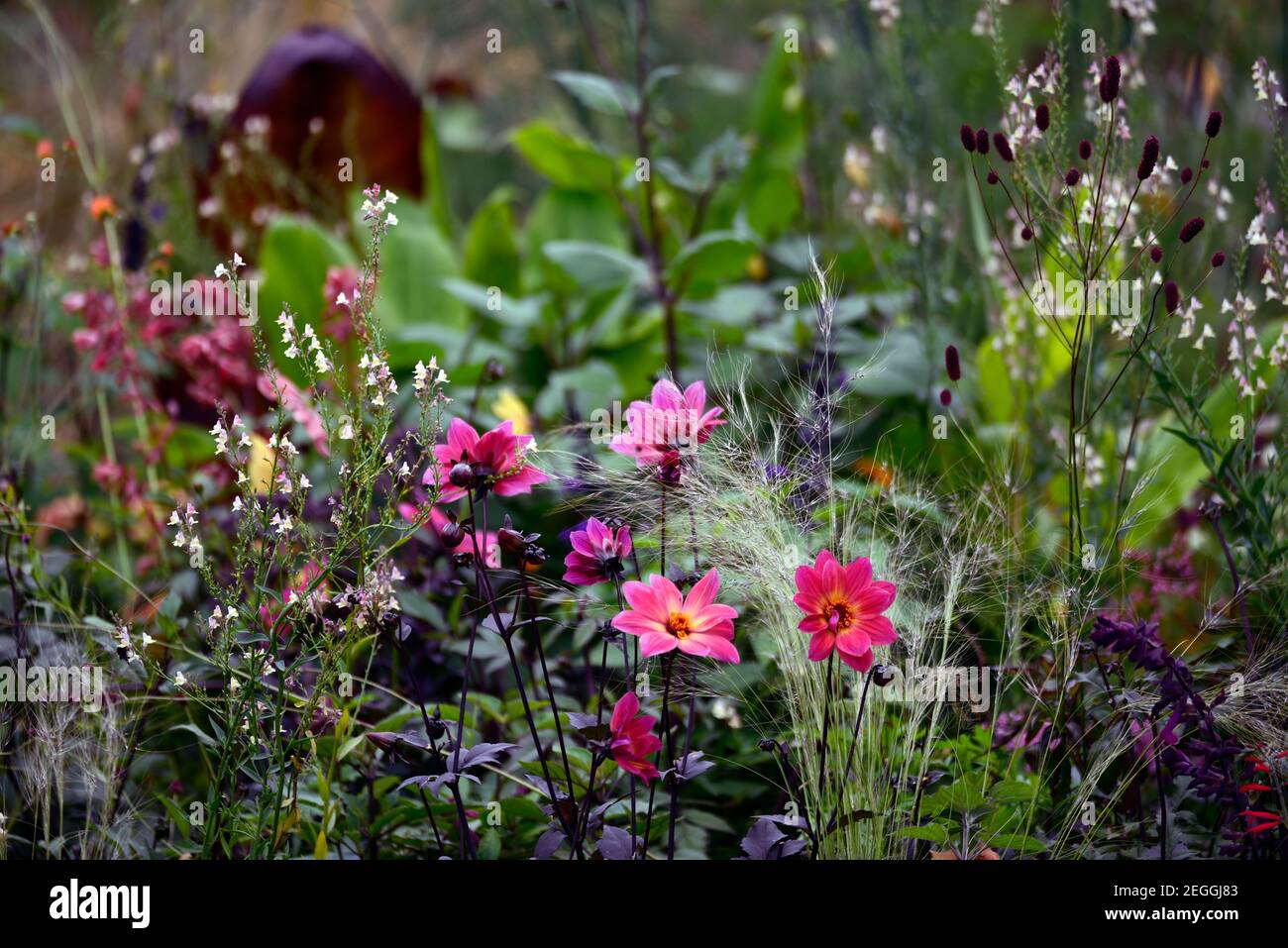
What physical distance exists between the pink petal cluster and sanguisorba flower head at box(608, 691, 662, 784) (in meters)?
0.23

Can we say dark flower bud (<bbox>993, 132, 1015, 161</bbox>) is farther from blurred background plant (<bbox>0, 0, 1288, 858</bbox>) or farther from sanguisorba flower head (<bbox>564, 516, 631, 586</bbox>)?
sanguisorba flower head (<bbox>564, 516, 631, 586</bbox>)

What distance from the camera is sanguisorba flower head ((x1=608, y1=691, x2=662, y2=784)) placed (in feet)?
3.44

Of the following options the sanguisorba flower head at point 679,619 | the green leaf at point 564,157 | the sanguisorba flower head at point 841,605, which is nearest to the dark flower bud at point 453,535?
the sanguisorba flower head at point 679,619

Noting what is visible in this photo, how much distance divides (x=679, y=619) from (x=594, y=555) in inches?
4.3

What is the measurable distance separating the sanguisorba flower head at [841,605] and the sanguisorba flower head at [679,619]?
0.07 metres

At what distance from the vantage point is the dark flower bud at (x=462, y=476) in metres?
1.04

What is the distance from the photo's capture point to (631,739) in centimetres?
108

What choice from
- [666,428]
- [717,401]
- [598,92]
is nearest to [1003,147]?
[666,428]

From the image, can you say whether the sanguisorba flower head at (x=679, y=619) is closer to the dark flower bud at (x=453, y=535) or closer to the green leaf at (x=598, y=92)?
the dark flower bud at (x=453, y=535)

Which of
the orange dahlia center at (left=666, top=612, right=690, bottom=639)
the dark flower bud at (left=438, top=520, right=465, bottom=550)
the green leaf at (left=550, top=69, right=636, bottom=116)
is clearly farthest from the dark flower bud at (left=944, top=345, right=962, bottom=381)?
the green leaf at (left=550, top=69, right=636, bottom=116)

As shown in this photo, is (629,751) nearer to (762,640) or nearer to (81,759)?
(762,640)

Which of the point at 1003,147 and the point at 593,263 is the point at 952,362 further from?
the point at 593,263
